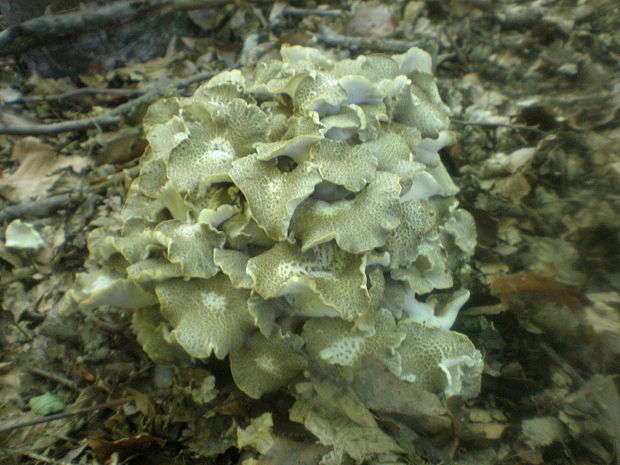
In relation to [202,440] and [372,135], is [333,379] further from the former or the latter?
[372,135]

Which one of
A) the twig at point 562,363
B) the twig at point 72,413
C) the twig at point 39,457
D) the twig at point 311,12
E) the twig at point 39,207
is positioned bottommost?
the twig at point 39,457

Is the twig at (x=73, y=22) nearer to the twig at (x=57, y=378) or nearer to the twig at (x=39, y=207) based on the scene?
the twig at (x=39, y=207)

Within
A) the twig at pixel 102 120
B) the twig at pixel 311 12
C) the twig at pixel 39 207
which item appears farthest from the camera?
the twig at pixel 311 12

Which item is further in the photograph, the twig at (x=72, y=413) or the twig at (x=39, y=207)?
the twig at (x=39, y=207)

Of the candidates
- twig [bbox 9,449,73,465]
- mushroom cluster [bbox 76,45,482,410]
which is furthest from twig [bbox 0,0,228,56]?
twig [bbox 9,449,73,465]

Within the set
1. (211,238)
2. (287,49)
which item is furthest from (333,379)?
(287,49)

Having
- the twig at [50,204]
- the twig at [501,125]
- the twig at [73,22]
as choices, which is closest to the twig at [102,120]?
the twig at [50,204]

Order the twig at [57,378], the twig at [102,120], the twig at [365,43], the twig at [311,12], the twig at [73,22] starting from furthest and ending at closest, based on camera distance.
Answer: the twig at [311,12]
the twig at [365,43]
the twig at [73,22]
the twig at [102,120]
the twig at [57,378]
